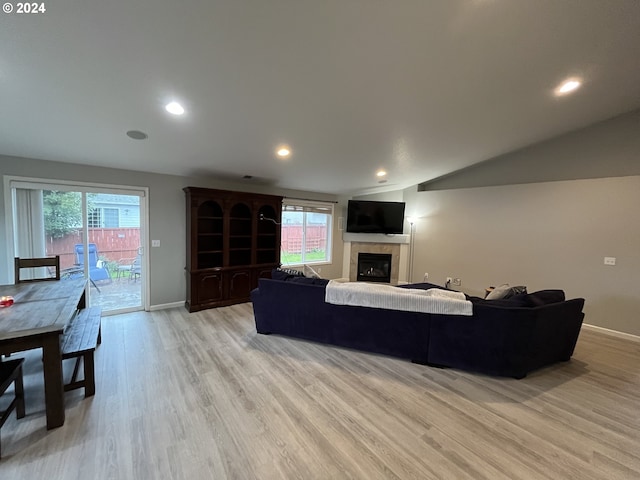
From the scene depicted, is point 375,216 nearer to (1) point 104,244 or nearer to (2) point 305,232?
(2) point 305,232

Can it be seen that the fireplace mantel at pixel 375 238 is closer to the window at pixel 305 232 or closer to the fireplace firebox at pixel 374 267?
the fireplace firebox at pixel 374 267

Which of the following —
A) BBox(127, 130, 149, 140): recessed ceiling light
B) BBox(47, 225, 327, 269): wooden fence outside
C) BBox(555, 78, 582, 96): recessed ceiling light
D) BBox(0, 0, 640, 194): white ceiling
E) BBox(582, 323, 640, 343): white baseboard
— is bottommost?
BBox(582, 323, 640, 343): white baseboard

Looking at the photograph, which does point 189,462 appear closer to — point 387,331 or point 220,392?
point 220,392

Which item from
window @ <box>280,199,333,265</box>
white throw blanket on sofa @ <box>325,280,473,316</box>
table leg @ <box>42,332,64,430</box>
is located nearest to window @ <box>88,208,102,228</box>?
table leg @ <box>42,332,64,430</box>

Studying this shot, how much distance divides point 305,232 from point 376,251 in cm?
185

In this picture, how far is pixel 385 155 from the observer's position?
4.29 meters

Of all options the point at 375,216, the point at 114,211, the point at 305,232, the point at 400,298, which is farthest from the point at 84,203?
the point at 375,216

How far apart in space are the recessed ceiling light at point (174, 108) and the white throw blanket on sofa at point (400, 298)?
2.47m

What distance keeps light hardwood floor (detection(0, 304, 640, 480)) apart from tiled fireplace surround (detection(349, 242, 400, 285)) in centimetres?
364

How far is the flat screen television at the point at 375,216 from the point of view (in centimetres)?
621

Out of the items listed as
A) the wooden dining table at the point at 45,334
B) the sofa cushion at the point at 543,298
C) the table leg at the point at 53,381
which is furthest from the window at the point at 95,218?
the sofa cushion at the point at 543,298

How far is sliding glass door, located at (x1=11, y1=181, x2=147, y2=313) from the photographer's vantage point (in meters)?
3.49

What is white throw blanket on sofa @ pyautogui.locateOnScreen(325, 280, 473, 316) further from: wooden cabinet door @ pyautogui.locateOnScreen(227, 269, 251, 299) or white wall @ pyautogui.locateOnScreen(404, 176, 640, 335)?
white wall @ pyautogui.locateOnScreen(404, 176, 640, 335)

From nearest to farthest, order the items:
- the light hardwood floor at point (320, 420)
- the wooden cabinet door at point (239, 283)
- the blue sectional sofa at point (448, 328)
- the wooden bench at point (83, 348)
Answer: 1. the light hardwood floor at point (320, 420)
2. the wooden bench at point (83, 348)
3. the blue sectional sofa at point (448, 328)
4. the wooden cabinet door at point (239, 283)
